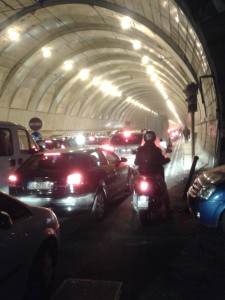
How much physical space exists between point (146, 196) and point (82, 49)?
2267 cm

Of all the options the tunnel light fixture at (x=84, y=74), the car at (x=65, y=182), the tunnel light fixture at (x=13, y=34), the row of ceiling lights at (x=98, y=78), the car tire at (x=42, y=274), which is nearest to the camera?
the car tire at (x=42, y=274)

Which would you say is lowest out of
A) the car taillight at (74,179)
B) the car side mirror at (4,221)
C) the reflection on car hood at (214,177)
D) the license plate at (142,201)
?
the license plate at (142,201)

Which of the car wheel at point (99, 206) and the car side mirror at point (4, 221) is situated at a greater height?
the car side mirror at point (4, 221)

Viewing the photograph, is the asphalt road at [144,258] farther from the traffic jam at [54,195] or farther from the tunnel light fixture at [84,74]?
the tunnel light fixture at [84,74]

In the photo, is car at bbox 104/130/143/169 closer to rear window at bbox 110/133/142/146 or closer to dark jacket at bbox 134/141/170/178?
rear window at bbox 110/133/142/146

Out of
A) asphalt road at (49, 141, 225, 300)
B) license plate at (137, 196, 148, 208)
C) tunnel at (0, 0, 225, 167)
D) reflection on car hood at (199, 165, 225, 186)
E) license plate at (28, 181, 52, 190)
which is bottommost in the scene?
asphalt road at (49, 141, 225, 300)

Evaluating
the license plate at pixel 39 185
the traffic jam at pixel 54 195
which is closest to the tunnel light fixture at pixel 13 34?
the traffic jam at pixel 54 195

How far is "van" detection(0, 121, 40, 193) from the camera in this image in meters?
9.92

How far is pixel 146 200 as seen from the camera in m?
7.96

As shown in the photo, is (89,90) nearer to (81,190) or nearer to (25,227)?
(81,190)

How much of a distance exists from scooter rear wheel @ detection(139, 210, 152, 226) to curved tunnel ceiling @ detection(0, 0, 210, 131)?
721 cm

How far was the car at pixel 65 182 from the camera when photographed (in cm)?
832

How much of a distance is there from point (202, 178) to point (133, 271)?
3009 mm

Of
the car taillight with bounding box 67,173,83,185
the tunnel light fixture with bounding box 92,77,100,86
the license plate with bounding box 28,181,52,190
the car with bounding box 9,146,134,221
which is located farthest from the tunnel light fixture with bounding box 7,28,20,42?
the tunnel light fixture with bounding box 92,77,100,86
